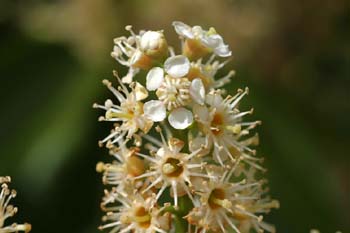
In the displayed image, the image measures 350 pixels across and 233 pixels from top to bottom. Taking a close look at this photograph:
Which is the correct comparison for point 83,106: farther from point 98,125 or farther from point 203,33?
point 203,33

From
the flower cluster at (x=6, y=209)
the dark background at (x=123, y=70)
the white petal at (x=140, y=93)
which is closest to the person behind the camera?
the flower cluster at (x=6, y=209)

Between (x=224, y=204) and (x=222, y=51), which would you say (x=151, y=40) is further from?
(x=224, y=204)

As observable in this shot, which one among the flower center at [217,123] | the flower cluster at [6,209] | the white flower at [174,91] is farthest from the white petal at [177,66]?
the flower cluster at [6,209]

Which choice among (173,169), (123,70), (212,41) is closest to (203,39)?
(212,41)

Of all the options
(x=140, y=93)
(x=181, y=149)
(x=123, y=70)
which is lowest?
(x=181, y=149)

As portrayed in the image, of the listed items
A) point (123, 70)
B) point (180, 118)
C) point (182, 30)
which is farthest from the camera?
point (123, 70)

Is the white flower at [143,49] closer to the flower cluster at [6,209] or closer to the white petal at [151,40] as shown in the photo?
the white petal at [151,40]
